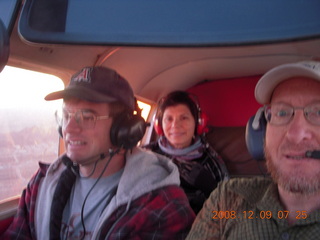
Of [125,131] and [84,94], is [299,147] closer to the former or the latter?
[125,131]

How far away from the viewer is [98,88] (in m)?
1.70

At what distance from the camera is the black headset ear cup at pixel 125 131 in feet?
5.52

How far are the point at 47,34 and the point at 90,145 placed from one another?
2.21 ft

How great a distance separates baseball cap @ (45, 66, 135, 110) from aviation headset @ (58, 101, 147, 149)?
9 centimetres

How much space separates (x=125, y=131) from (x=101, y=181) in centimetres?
31

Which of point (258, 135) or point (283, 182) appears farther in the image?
point (258, 135)

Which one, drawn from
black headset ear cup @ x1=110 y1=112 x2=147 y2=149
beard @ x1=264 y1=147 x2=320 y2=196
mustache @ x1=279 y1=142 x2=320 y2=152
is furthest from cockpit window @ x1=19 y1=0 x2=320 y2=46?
black headset ear cup @ x1=110 y1=112 x2=147 y2=149

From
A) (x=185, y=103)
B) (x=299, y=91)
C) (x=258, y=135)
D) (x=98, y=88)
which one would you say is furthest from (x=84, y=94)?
(x=185, y=103)

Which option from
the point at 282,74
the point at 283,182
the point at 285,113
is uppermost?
the point at 282,74

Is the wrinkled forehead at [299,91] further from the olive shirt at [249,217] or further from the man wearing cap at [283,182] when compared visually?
the olive shirt at [249,217]

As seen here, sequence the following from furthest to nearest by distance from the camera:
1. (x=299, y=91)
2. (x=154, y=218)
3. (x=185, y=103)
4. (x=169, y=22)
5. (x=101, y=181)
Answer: (x=185, y=103), (x=101, y=181), (x=154, y=218), (x=299, y=91), (x=169, y=22)

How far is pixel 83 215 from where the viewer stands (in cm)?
165

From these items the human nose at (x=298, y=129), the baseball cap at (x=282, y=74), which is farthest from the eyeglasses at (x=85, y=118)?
the human nose at (x=298, y=129)

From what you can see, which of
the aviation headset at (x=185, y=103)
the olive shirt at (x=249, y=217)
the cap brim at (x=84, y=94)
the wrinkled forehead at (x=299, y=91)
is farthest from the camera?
the aviation headset at (x=185, y=103)
